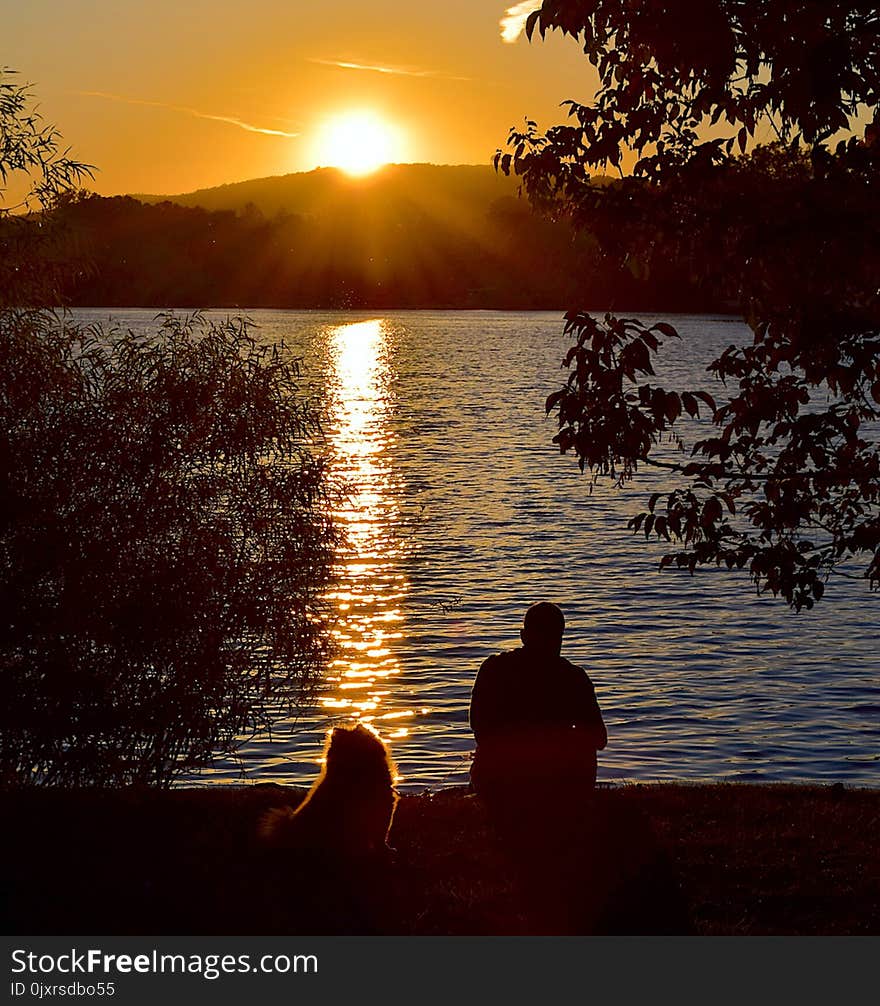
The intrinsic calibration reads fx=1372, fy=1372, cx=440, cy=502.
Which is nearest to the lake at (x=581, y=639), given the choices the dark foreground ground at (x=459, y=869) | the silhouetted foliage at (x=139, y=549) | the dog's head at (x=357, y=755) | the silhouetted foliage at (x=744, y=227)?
the silhouetted foliage at (x=139, y=549)

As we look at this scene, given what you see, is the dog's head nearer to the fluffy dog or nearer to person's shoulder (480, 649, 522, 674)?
the fluffy dog

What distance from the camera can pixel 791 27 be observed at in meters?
9.03

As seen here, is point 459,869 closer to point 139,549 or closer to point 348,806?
point 348,806

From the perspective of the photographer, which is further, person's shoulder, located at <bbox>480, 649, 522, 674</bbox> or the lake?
the lake

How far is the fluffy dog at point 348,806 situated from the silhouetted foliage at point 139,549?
7756mm

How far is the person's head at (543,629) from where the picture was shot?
860cm

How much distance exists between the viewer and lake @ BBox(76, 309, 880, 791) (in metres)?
19.5

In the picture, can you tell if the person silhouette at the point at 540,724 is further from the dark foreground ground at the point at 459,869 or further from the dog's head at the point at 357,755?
the dog's head at the point at 357,755

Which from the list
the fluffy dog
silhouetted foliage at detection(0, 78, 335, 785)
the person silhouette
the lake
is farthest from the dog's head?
the lake

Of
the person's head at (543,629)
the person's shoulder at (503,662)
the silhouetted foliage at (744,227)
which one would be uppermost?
the silhouetted foliage at (744,227)

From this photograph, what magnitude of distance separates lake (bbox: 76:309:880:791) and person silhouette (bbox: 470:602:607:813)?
853 centimetres

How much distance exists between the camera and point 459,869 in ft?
36.0

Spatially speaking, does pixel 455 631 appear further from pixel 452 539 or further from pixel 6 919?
pixel 6 919
